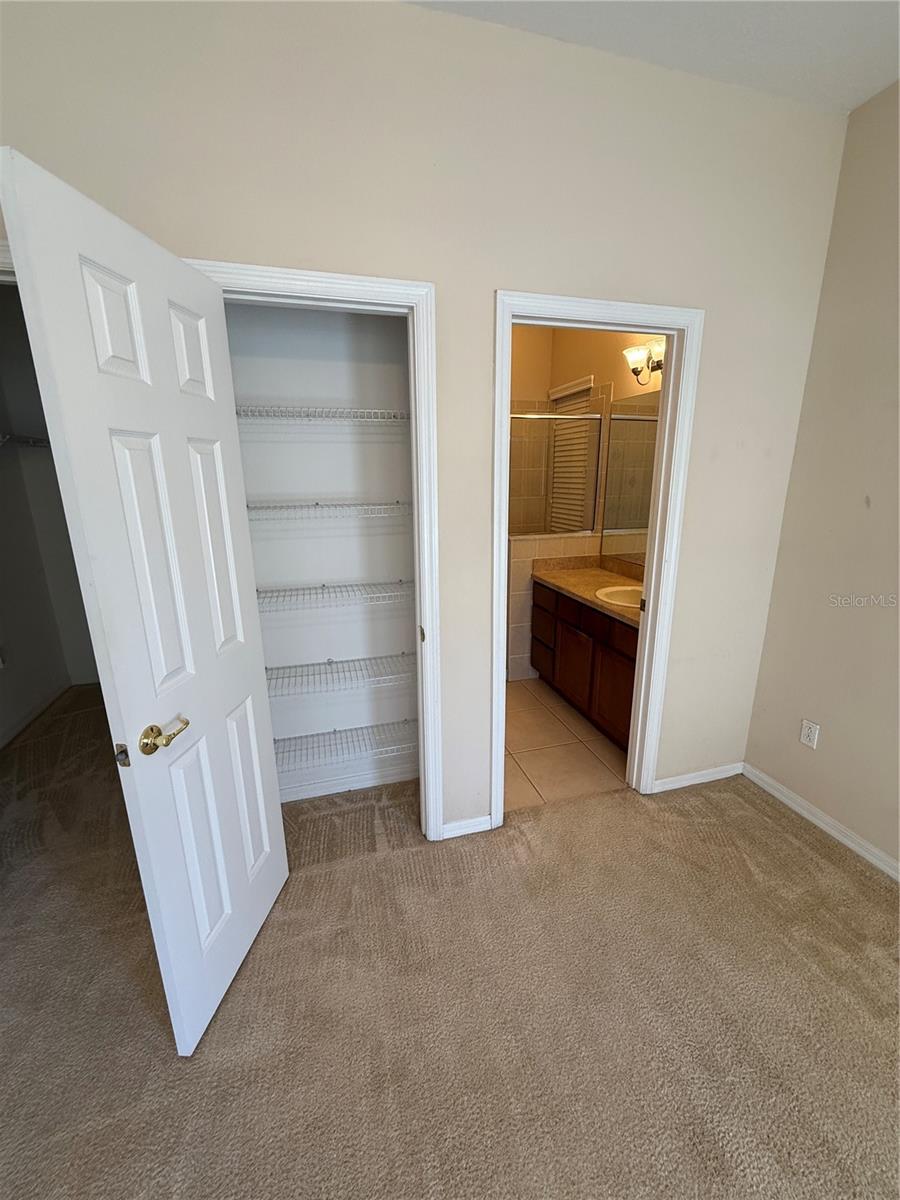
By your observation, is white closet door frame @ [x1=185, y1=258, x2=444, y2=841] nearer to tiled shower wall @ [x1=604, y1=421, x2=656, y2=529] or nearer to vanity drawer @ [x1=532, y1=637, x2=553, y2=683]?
vanity drawer @ [x1=532, y1=637, x2=553, y2=683]

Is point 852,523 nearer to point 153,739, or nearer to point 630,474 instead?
point 630,474

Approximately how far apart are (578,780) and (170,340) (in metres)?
2.51

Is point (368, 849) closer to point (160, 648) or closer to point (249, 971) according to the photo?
point (249, 971)

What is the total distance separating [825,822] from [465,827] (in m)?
1.62

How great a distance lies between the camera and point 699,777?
2.45 metres

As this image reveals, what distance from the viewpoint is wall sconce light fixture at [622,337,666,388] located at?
9.37 ft

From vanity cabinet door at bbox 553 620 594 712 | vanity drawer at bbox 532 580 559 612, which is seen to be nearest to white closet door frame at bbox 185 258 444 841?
vanity cabinet door at bbox 553 620 594 712

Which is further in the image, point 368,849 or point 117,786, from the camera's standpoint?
point 117,786

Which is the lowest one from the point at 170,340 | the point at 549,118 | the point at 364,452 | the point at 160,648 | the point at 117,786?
the point at 117,786

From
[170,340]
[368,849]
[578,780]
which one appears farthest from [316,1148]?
[170,340]

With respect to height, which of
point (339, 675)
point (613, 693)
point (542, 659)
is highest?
point (339, 675)

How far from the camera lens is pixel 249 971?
1532 millimetres

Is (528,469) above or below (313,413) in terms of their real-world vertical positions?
below

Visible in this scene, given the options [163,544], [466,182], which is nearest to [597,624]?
[466,182]
